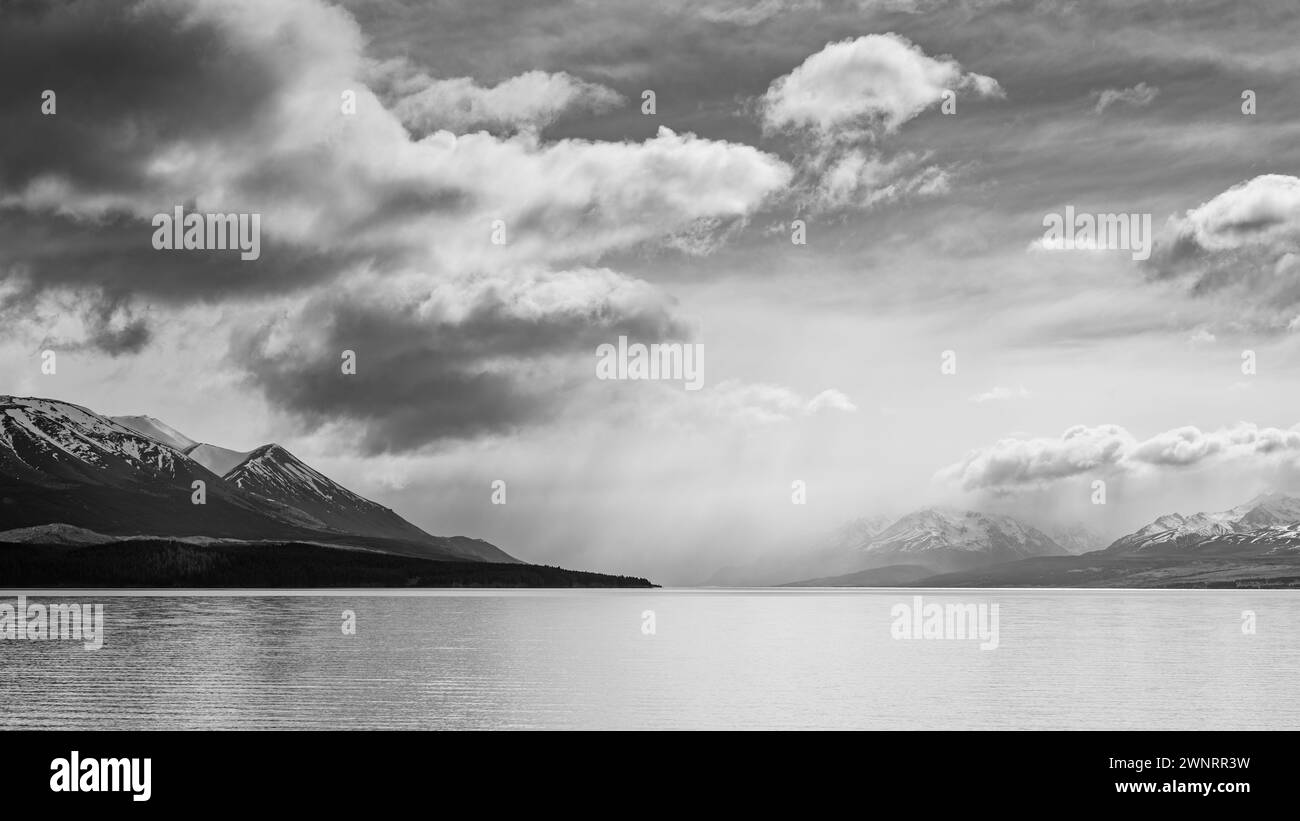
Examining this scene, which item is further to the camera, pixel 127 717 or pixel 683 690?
pixel 683 690

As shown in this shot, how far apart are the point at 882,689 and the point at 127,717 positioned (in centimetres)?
5317
